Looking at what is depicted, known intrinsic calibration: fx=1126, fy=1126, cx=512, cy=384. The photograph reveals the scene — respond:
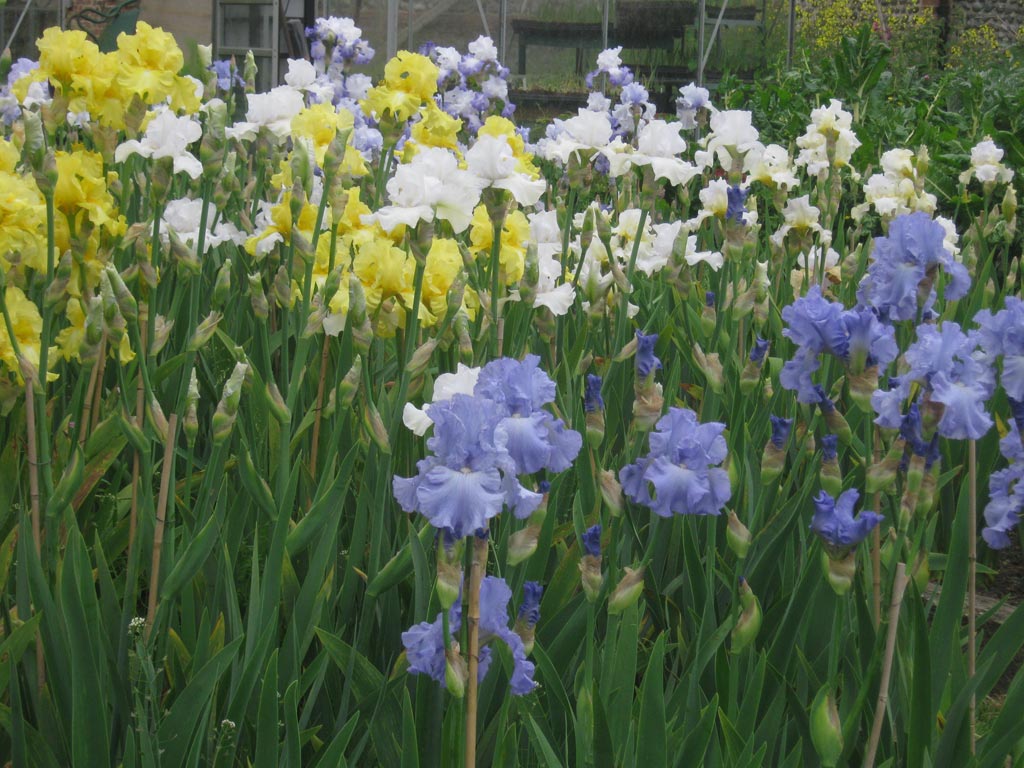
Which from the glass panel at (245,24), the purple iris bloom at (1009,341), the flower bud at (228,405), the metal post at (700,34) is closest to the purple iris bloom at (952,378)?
the purple iris bloom at (1009,341)

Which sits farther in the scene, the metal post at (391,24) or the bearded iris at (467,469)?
the metal post at (391,24)

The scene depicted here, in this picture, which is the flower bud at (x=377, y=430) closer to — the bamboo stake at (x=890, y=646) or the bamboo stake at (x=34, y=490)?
the bamboo stake at (x=34, y=490)

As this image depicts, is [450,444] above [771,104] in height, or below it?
below

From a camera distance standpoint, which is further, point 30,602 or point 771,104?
point 771,104

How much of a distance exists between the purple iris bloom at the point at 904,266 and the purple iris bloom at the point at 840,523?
1.07ft

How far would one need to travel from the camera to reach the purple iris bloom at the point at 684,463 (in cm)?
112

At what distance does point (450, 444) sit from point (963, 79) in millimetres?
6810

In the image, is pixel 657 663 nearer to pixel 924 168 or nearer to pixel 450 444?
pixel 450 444

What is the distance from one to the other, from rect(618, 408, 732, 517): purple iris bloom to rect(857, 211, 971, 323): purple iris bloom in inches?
12.5

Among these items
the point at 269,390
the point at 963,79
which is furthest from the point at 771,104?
the point at 269,390

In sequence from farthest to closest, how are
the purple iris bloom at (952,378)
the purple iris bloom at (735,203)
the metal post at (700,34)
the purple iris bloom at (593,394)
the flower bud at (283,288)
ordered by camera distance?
the metal post at (700,34) → the purple iris bloom at (735,203) → the flower bud at (283,288) → the purple iris bloom at (593,394) → the purple iris bloom at (952,378)

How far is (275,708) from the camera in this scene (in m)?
1.05

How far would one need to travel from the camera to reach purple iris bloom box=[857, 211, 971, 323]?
1303mm

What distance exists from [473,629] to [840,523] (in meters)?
0.37
